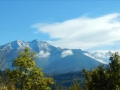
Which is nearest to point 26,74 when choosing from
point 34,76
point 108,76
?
point 34,76

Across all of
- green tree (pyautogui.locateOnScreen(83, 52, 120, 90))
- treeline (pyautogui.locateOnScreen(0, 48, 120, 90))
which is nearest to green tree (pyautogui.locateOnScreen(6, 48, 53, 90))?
treeline (pyautogui.locateOnScreen(0, 48, 120, 90))

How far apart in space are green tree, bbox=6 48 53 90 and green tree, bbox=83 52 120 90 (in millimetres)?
8058

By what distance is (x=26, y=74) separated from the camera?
25.5m

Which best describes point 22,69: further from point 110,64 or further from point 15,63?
point 110,64

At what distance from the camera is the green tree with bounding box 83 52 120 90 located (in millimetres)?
31091

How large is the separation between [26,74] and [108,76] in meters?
11.8

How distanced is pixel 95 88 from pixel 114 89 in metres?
3.31

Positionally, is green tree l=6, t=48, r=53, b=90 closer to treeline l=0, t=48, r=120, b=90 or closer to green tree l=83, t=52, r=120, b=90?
treeline l=0, t=48, r=120, b=90

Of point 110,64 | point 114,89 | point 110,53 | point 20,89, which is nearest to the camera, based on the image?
point 20,89

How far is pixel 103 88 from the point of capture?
31.6m

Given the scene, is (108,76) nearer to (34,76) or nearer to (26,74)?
(34,76)

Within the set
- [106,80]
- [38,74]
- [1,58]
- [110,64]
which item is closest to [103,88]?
[106,80]

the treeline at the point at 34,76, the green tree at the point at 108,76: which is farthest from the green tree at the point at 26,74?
the green tree at the point at 108,76

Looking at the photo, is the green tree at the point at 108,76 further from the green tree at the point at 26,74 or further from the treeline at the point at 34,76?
the green tree at the point at 26,74
